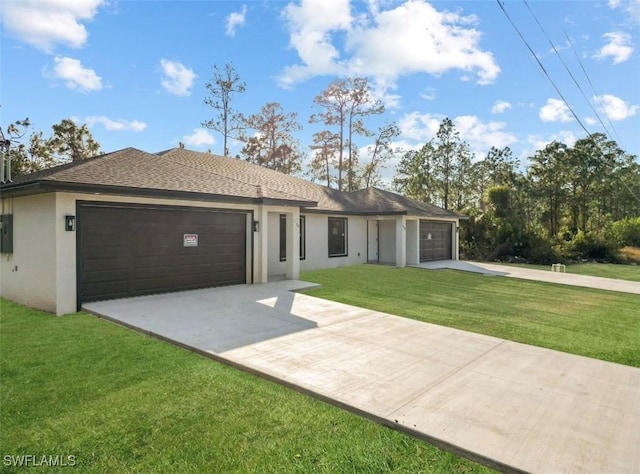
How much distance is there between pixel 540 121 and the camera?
16.3 m

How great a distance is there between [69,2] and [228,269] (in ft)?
24.8

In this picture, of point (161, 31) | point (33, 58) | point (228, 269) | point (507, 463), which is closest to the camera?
point (507, 463)

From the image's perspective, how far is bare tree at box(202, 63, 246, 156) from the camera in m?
28.9

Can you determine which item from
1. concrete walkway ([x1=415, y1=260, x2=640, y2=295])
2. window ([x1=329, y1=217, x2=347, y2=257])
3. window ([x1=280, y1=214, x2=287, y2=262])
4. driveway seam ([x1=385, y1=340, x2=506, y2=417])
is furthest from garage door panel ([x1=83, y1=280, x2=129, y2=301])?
concrete walkway ([x1=415, y1=260, x2=640, y2=295])

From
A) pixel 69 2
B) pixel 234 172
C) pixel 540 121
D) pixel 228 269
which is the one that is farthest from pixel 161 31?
pixel 540 121

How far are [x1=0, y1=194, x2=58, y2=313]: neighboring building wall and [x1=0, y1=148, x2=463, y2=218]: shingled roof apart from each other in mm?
448

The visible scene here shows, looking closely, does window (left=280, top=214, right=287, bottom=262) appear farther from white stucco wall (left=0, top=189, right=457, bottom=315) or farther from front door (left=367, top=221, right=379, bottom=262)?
front door (left=367, top=221, right=379, bottom=262)

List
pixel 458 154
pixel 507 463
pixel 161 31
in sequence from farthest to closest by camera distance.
A: pixel 458 154 < pixel 161 31 < pixel 507 463

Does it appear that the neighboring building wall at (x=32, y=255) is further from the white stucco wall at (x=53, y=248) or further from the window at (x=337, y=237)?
the window at (x=337, y=237)

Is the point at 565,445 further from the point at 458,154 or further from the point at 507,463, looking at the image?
the point at 458,154

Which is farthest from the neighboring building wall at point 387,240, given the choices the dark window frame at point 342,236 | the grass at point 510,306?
the grass at point 510,306

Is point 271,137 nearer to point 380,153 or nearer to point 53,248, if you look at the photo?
point 380,153

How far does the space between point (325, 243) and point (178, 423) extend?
509 inches

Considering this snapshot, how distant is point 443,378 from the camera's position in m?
4.39
